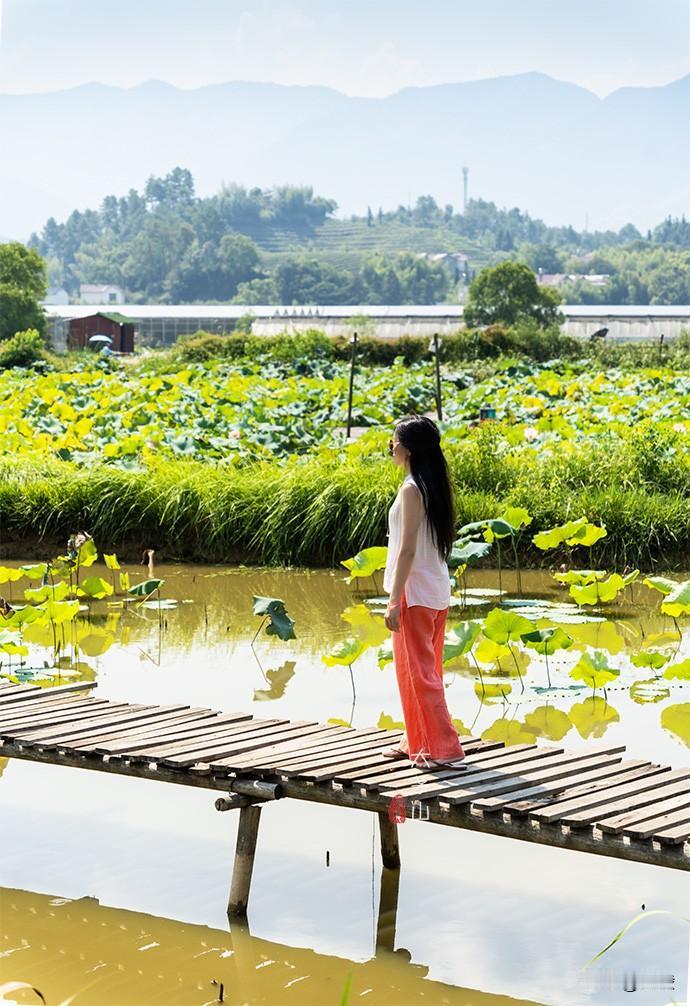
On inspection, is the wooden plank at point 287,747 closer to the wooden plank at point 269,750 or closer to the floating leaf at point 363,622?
the wooden plank at point 269,750

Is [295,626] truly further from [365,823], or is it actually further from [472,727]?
[365,823]

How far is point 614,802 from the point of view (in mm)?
3801

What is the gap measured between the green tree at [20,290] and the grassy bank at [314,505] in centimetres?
2779

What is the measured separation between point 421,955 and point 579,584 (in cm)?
459

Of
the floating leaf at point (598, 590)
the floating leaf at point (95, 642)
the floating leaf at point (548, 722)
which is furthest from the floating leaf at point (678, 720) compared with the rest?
the floating leaf at point (95, 642)

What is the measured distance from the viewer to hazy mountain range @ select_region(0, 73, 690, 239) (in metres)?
133

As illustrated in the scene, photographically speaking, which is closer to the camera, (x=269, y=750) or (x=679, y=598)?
(x=269, y=750)

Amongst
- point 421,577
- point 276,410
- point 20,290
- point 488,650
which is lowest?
point 488,650

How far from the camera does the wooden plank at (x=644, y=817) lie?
356 centimetres

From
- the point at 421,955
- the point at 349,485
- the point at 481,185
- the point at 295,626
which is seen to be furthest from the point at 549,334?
the point at 481,185

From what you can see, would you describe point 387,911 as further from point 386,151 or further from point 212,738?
point 386,151

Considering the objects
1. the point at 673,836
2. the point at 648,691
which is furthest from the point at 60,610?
the point at 673,836

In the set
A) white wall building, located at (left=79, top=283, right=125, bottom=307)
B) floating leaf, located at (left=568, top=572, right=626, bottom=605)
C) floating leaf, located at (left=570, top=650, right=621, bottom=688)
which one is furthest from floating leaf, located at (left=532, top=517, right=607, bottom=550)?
white wall building, located at (left=79, top=283, right=125, bottom=307)

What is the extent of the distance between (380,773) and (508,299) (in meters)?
35.2
